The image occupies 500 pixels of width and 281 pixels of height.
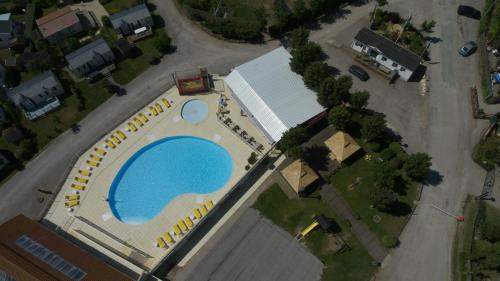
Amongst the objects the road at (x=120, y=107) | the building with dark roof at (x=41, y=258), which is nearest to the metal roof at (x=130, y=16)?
the road at (x=120, y=107)

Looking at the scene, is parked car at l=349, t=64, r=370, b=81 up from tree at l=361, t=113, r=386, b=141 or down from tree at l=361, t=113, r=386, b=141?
up

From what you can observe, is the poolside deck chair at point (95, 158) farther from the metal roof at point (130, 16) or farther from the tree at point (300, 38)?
the tree at point (300, 38)

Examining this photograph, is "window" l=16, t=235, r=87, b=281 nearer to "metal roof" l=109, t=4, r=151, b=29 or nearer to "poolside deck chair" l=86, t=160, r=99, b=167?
"poolside deck chair" l=86, t=160, r=99, b=167

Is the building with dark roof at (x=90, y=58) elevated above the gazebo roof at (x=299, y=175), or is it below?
above

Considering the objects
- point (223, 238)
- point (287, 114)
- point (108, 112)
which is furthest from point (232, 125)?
point (108, 112)

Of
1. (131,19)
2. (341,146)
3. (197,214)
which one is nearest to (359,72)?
(341,146)

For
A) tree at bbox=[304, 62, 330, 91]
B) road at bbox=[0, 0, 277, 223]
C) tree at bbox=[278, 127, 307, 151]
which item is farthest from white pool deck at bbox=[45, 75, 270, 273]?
tree at bbox=[304, 62, 330, 91]
